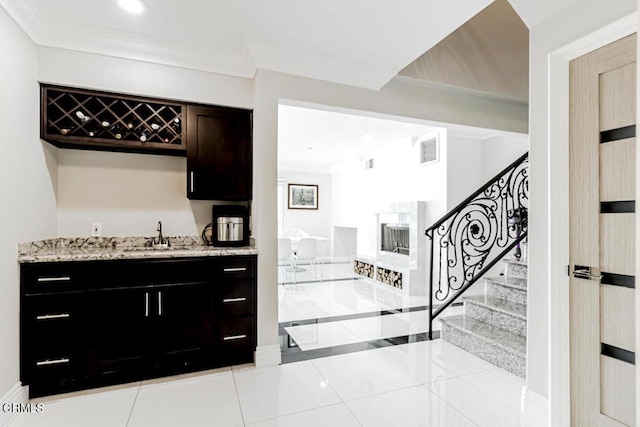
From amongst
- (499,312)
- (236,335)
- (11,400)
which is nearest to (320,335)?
(236,335)

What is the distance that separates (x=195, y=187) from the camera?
286 centimetres

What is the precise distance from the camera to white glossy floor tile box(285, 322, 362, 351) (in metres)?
3.20

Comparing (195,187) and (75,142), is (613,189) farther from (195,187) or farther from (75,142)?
(75,142)

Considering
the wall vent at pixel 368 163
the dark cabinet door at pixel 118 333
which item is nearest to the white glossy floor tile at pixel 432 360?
the dark cabinet door at pixel 118 333

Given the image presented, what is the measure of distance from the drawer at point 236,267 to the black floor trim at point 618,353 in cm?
235

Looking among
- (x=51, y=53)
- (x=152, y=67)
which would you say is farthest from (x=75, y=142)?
(x=152, y=67)

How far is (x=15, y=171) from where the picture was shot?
2.17 metres

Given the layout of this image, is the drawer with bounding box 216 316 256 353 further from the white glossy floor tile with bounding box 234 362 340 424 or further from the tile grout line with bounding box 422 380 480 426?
the tile grout line with bounding box 422 380 480 426

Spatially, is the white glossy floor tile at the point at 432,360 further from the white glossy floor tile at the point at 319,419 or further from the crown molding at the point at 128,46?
the crown molding at the point at 128,46

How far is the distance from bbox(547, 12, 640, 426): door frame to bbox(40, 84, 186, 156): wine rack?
274 centimetres

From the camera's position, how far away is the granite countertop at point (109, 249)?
229cm

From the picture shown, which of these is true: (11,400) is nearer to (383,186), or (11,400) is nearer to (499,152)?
(383,186)

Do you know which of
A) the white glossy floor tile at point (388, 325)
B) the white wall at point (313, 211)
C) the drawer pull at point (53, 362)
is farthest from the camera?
the white wall at point (313, 211)

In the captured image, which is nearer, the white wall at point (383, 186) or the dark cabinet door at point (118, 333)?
the dark cabinet door at point (118, 333)
